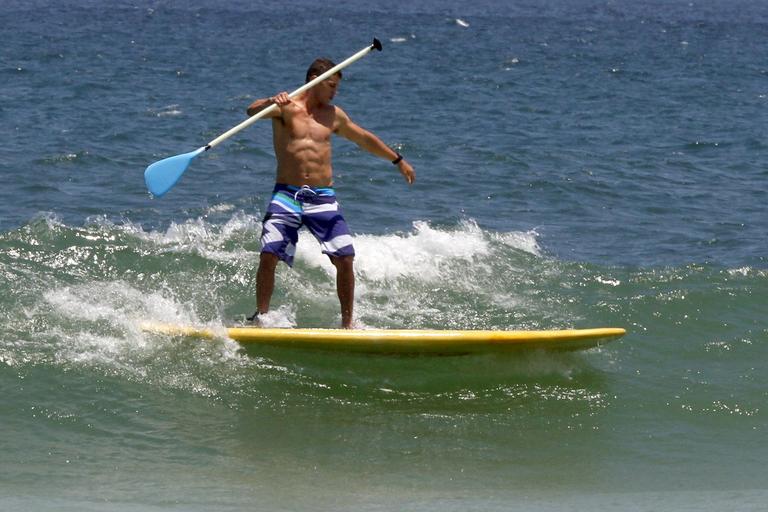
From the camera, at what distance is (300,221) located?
868 centimetres

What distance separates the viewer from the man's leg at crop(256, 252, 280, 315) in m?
8.63

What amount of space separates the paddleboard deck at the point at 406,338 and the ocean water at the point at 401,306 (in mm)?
111

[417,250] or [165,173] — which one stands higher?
[165,173]

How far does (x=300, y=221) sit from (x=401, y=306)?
1790 mm

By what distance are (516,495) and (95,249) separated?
5.38 m

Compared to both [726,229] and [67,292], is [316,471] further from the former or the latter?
→ [726,229]

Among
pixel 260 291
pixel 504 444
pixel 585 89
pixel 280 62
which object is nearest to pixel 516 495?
pixel 504 444

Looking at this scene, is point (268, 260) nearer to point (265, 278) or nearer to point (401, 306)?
point (265, 278)

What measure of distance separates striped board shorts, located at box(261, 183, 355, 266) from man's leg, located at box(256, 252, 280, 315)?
6cm

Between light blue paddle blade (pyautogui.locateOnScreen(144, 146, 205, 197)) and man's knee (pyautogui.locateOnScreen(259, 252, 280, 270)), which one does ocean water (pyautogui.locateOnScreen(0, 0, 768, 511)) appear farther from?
light blue paddle blade (pyautogui.locateOnScreen(144, 146, 205, 197))

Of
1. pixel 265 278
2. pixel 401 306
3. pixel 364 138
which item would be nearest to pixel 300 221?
pixel 265 278

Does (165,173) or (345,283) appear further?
(165,173)

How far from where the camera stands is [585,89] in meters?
24.6

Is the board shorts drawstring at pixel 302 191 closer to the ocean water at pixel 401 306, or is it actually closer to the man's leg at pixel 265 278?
the man's leg at pixel 265 278
